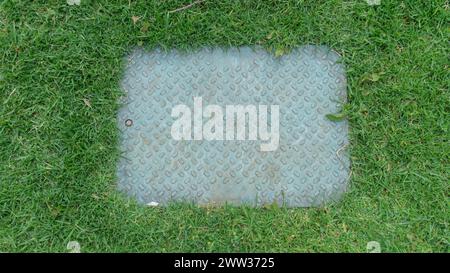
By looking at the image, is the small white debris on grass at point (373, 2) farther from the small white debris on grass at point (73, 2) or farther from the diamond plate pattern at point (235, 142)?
the small white debris on grass at point (73, 2)

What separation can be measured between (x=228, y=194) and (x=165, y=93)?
631 millimetres

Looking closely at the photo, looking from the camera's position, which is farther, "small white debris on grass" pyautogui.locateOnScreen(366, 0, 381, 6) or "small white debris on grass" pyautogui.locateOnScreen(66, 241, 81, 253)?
"small white debris on grass" pyautogui.locateOnScreen(366, 0, 381, 6)

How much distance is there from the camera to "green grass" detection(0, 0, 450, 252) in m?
2.21

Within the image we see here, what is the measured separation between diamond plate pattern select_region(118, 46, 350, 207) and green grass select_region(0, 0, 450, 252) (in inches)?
2.7

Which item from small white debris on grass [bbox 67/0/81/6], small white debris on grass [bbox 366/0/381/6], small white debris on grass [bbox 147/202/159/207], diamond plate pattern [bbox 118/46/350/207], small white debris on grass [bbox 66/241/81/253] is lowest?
small white debris on grass [bbox 66/241/81/253]

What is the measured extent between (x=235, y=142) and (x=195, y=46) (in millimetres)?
564

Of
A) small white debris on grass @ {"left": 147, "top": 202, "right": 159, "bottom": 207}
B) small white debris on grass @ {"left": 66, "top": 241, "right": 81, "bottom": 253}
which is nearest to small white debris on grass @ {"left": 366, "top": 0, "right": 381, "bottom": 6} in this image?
small white debris on grass @ {"left": 147, "top": 202, "right": 159, "bottom": 207}

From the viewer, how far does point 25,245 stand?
2.20 m

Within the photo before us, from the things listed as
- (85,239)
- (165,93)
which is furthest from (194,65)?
(85,239)

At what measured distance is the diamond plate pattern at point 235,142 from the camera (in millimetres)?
Answer: 2264

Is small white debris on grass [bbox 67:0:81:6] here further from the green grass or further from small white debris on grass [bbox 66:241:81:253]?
small white debris on grass [bbox 66:241:81:253]

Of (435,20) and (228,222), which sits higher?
(435,20)
